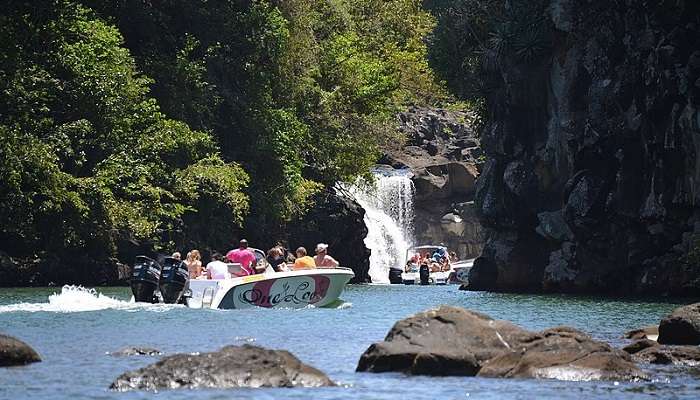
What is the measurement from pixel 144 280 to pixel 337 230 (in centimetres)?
2796

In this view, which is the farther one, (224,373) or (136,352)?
(136,352)

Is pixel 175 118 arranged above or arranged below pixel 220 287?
above

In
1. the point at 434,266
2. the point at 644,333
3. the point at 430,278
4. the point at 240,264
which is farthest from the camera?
the point at 434,266

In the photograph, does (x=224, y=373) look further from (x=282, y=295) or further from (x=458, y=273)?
(x=458, y=273)

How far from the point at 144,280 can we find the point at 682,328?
48.2ft

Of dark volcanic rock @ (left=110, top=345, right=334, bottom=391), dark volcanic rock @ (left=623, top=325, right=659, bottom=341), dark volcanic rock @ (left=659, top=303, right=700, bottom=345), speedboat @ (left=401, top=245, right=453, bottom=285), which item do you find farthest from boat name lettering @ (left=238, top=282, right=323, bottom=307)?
speedboat @ (left=401, top=245, right=453, bottom=285)

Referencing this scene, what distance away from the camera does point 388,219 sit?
7200 cm

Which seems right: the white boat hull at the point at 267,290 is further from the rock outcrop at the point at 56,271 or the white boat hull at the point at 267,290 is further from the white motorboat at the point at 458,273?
the white motorboat at the point at 458,273

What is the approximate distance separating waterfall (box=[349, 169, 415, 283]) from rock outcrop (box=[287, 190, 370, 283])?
228 inches

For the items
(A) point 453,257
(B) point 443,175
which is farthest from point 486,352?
(A) point 453,257

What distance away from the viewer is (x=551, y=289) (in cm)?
4869

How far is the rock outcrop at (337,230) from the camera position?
61906 mm

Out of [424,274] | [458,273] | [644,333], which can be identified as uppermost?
[458,273]

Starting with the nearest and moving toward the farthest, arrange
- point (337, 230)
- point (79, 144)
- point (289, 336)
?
point (289, 336) < point (79, 144) < point (337, 230)
